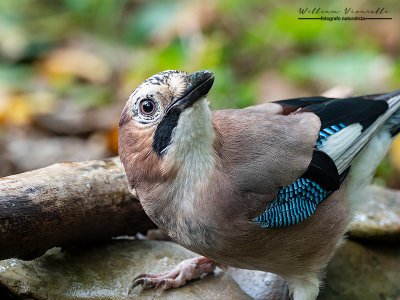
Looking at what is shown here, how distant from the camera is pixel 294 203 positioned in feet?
12.0

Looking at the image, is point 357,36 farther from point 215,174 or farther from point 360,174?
point 215,174

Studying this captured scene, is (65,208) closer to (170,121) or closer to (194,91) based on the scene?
(170,121)

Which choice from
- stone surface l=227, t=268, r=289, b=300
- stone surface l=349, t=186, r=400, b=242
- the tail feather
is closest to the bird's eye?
the tail feather

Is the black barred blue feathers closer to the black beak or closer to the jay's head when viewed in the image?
the jay's head

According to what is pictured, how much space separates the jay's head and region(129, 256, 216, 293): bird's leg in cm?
88

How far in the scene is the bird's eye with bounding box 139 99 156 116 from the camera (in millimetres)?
3326

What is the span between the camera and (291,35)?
27.1 ft

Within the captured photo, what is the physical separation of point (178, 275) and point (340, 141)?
1.50 meters

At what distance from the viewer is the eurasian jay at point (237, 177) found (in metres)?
3.33

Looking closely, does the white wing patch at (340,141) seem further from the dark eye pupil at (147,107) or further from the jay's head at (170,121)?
the dark eye pupil at (147,107)

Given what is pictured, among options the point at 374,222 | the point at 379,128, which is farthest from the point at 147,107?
the point at 374,222

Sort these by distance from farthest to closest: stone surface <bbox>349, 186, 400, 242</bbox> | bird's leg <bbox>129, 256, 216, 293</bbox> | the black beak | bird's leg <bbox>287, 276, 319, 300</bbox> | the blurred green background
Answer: the blurred green background
stone surface <bbox>349, 186, 400, 242</bbox>
bird's leg <bbox>287, 276, 319, 300</bbox>
bird's leg <bbox>129, 256, 216, 293</bbox>
the black beak

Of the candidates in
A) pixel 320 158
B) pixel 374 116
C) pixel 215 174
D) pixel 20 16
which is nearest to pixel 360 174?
pixel 374 116

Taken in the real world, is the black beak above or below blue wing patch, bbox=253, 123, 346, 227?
above
